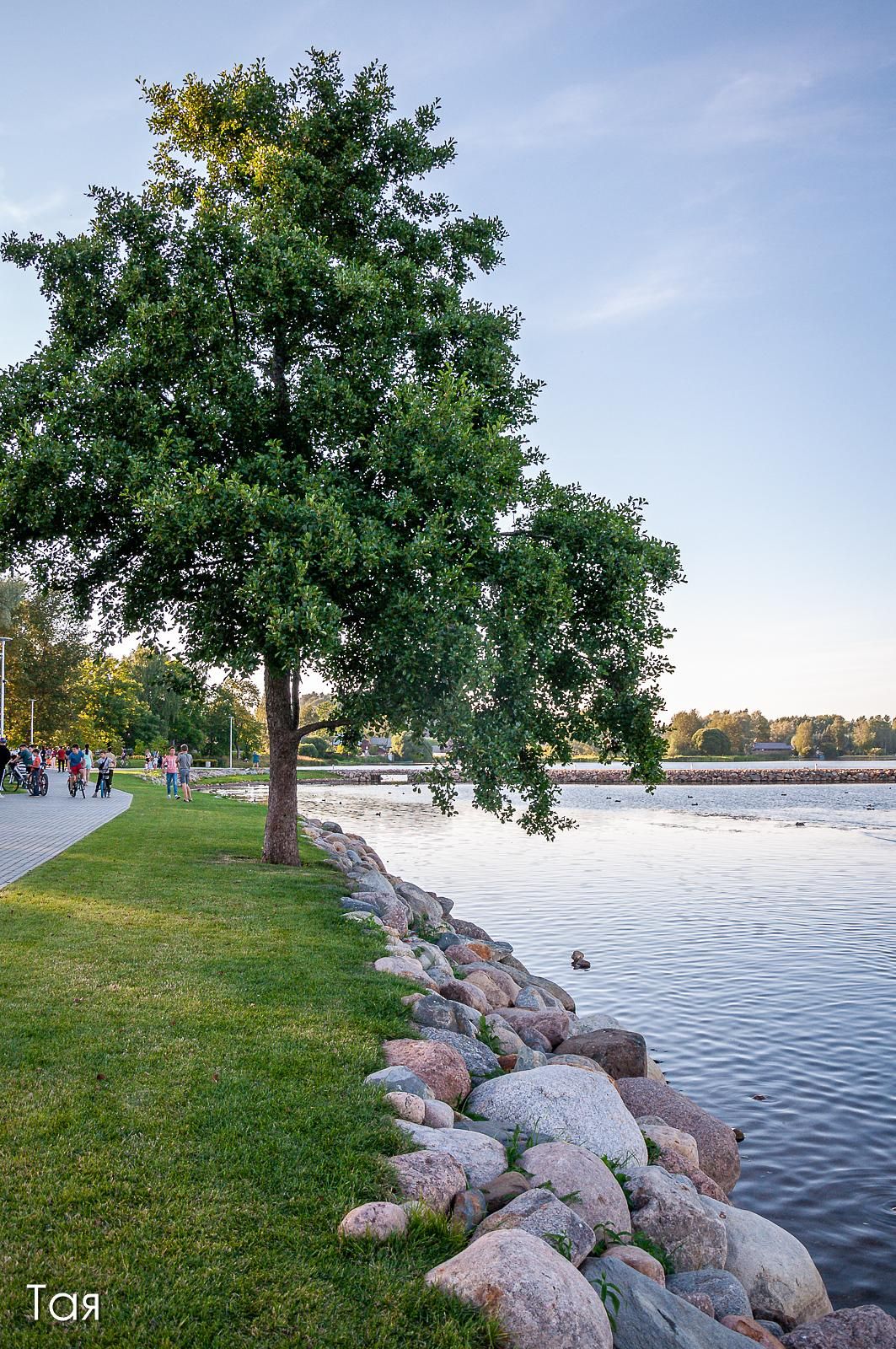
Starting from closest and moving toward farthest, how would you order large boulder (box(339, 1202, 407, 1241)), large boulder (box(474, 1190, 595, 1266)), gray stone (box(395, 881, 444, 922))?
large boulder (box(339, 1202, 407, 1241)) < large boulder (box(474, 1190, 595, 1266)) < gray stone (box(395, 881, 444, 922))

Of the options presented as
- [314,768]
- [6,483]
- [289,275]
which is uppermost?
[289,275]

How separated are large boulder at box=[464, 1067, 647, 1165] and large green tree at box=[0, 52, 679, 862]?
6.07 metres

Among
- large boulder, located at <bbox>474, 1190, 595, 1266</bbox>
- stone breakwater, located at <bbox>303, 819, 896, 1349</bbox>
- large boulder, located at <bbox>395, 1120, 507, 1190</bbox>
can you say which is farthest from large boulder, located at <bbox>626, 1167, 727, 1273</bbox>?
large boulder, located at <bbox>474, 1190, 595, 1266</bbox>

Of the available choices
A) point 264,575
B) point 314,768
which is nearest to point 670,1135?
point 264,575

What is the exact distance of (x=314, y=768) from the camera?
4710 inches

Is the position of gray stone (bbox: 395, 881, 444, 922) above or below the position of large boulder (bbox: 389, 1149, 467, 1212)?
below

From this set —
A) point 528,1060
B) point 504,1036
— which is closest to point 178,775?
point 504,1036

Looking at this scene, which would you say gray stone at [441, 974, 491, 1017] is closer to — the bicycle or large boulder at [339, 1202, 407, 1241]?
large boulder at [339, 1202, 407, 1241]

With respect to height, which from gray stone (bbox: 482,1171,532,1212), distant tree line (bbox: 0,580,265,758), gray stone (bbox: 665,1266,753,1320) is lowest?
Result: gray stone (bbox: 665,1266,753,1320)

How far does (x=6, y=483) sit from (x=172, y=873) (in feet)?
21.7

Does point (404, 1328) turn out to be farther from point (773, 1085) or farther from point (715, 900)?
point (715, 900)

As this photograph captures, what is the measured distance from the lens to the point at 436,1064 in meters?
6.94

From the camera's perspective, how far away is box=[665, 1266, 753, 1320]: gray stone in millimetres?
5359

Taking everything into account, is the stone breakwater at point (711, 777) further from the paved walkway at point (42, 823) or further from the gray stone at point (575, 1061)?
the gray stone at point (575, 1061)
